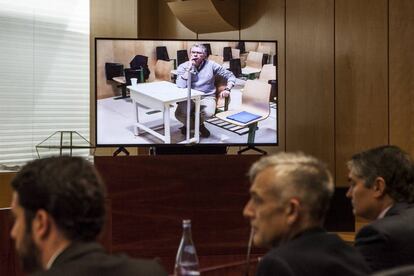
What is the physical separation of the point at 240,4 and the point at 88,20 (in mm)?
1538

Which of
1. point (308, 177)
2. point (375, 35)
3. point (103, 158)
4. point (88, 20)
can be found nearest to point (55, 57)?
point (88, 20)

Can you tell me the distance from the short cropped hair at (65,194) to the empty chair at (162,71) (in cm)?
314

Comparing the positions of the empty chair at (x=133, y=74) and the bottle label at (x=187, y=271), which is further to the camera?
the empty chair at (x=133, y=74)

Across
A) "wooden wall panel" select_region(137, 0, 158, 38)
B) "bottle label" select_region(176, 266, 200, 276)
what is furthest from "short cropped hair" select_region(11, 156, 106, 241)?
"wooden wall panel" select_region(137, 0, 158, 38)

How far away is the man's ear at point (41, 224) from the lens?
1.44 metres

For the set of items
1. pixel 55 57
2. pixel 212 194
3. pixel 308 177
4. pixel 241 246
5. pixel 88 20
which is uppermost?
pixel 88 20

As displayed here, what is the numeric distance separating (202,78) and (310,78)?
1186 mm

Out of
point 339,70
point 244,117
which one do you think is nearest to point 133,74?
point 244,117

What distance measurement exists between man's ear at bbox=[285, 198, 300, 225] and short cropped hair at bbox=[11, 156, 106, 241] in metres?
0.48

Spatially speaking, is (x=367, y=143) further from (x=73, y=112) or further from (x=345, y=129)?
(x=73, y=112)

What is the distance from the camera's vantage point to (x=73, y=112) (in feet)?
20.1

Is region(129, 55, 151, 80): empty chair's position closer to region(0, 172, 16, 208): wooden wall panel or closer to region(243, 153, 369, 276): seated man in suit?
region(0, 172, 16, 208): wooden wall panel

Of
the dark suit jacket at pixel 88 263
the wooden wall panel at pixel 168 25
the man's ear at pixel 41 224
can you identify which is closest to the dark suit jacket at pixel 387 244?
the dark suit jacket at pixel 88 263

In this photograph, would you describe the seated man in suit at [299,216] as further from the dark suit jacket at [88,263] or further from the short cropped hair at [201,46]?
the short cropped hair at [201,46]
